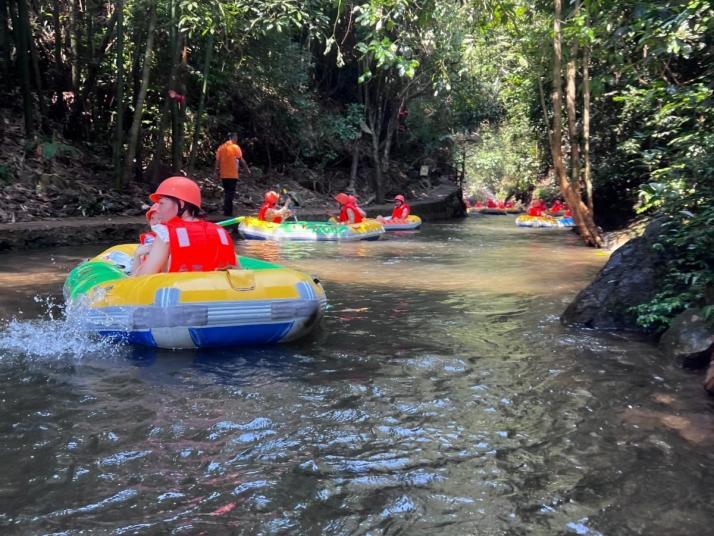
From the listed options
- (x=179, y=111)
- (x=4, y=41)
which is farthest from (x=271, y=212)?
(x=4, y=41)

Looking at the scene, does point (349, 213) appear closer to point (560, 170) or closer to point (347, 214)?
A: point (347, 214)

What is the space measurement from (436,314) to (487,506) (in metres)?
3.67

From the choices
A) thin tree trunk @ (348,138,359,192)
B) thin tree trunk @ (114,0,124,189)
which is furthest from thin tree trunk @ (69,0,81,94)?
thin tree trunk @ (348,138,359,192)

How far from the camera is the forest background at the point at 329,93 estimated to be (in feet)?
21.7

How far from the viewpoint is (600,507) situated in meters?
2.65

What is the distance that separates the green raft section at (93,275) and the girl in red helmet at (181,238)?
1.27 feet

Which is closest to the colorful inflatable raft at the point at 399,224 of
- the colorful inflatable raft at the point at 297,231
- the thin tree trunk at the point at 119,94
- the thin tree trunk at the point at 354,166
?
the colorful inflatable raft at the point at 297,231

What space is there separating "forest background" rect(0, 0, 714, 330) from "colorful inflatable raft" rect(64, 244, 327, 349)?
2.66m

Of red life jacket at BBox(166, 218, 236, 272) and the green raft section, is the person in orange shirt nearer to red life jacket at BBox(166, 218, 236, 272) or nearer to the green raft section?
the green raft section

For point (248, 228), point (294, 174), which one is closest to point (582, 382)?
point (248, 228)

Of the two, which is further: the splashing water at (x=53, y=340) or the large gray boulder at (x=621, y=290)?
the large gray boulder at (x=621, y=290)

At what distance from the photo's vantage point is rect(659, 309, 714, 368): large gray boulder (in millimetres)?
4492

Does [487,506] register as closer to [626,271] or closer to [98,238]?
[626,271]

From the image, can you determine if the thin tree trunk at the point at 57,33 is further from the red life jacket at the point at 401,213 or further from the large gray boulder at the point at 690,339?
the large gray boulder at the point at 690,339
